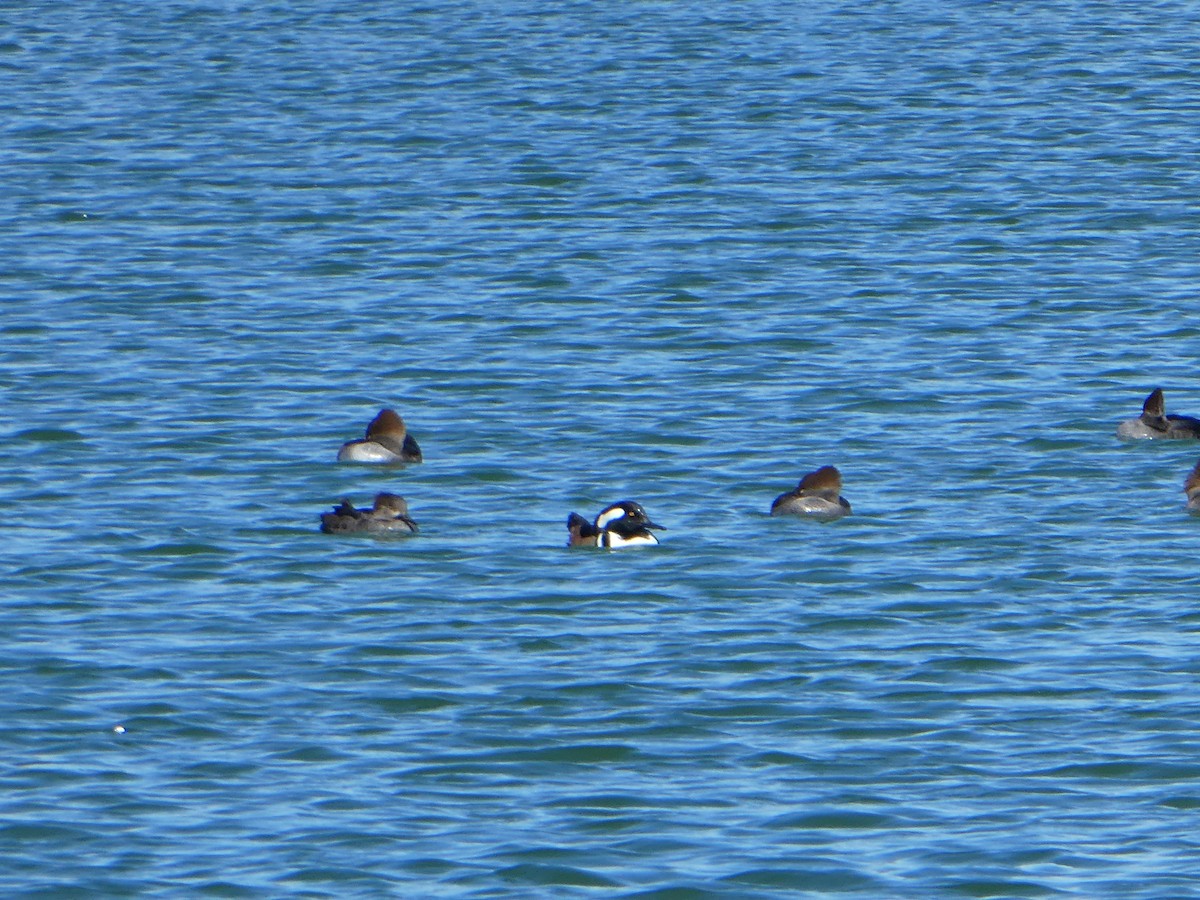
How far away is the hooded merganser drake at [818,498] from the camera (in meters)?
15.9

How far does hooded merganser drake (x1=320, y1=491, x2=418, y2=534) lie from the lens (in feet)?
51.3

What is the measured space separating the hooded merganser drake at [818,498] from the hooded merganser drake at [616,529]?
3.23 feet

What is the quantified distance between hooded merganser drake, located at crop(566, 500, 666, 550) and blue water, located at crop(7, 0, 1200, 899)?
0.62ft

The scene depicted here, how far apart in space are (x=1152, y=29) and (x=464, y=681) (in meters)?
33.9

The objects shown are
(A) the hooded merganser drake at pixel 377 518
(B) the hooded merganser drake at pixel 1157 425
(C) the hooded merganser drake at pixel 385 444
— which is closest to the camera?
(A) the hooded merganser drake at pixel 377 518

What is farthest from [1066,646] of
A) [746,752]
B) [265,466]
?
[265,466]

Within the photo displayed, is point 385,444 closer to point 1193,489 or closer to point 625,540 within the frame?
point 625,540

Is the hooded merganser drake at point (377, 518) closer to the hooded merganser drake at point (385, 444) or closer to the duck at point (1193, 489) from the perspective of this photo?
the hooded merganser drake at point (385, 444)

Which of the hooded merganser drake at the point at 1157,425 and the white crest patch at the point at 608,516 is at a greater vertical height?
the white crest patch at the point at 608,516

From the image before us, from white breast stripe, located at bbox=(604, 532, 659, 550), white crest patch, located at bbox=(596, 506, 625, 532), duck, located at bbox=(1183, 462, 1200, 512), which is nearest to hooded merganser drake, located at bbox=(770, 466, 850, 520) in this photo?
white breast stripe, located at bbox=(604, 532, 659, 550)

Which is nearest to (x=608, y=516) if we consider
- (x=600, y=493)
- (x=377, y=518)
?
(x=377, y=518)

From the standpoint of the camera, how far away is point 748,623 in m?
14.0

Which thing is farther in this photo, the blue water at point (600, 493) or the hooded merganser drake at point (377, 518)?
the hooded merganser drake at point (377, 518)

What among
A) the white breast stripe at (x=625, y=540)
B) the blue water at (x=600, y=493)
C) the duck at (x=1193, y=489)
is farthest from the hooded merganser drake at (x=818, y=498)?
the duck at (x=1193, y=489)
